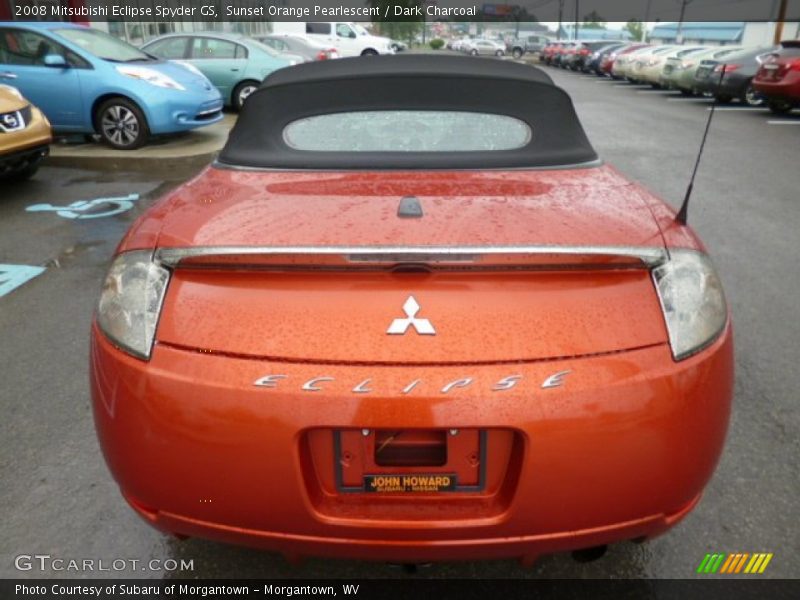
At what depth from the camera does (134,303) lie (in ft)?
5.66

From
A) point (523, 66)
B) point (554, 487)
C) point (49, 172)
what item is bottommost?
point (49, 172)

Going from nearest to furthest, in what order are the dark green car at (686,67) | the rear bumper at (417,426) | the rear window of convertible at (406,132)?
1. the rear bumper at (417,426)
2. the rear window of convertible at (406,132)
3. the dark green car at (686,67)

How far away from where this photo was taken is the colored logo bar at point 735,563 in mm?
2152

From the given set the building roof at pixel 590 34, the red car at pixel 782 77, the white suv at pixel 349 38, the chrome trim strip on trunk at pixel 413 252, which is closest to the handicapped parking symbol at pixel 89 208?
the chrome trim strip on trunk at pixel 413 252

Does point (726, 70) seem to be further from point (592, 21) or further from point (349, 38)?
point (592, 21)

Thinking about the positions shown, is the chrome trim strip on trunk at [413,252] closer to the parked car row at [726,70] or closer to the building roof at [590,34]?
the parked car row at [726,70]

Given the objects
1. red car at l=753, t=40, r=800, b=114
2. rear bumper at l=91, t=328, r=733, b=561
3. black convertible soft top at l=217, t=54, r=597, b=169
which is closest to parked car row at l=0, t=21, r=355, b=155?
black convertible soft top at l=217, t=54, r=597, b=169

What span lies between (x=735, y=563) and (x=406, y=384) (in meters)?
1.44

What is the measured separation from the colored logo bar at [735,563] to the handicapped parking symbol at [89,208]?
237 inches

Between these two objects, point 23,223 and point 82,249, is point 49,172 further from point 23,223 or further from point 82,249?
point 82,249

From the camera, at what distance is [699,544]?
2.26m

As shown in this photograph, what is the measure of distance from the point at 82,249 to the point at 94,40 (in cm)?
537

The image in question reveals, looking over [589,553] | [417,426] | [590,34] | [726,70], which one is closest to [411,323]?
[417,426]

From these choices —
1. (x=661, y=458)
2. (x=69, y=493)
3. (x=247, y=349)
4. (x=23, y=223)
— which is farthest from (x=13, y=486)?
(x=23, y=223)
